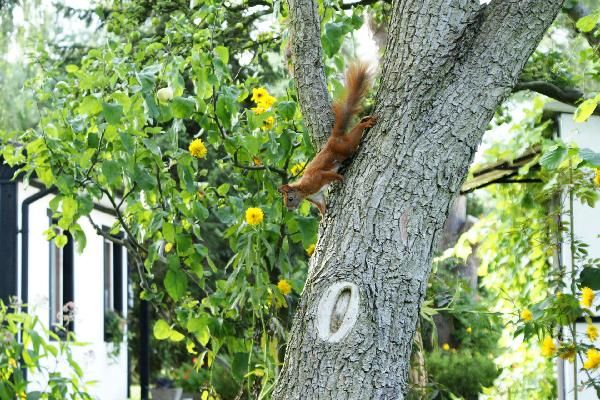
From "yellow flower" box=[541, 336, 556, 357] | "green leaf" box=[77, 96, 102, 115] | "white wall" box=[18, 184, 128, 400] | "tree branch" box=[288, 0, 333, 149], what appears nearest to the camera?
"tree branch" box=[288, 0, 333, 149]

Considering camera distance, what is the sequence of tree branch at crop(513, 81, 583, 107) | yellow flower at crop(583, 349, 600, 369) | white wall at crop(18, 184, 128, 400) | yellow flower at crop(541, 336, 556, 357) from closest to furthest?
1. yellow flower at crop(583, 349, 600, 369)
2. yellow flower at crop(541, 336, 556, 357)
3. tree branch at crop(513, 81, 583, 107)
4. white wall at crop(18, 184, 128, 400)

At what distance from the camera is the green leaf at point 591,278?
4.40 m

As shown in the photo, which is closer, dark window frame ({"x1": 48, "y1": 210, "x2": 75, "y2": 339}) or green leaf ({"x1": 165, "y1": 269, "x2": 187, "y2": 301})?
green leaf ({"x1": 165, "y1": 269, "x2": 187, "y2": 301})

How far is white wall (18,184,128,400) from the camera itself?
7996mm

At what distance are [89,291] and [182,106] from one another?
255 inches

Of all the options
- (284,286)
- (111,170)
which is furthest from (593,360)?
(111,170)

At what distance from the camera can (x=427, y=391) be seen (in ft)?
14.6

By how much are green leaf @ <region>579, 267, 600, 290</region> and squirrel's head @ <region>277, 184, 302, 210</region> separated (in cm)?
158

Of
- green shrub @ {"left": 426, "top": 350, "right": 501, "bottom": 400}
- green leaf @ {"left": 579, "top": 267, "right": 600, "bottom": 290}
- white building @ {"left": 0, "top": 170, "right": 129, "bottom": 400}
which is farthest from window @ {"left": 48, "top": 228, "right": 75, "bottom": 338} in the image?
green leaf @ {"left": 579, "top": 267, "right": 600, "bottom": 290}

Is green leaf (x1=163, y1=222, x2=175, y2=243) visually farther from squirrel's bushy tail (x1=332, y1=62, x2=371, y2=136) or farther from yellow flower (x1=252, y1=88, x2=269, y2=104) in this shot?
squirrel's bushy tail (x1=332, y1=62, x2=371, y2=136)

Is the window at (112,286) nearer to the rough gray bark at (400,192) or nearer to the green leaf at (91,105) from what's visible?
the green leaf at (91,105)

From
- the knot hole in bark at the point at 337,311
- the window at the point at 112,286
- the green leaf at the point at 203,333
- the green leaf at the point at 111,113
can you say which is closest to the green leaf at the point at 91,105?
the green leaf at the point at 111,113

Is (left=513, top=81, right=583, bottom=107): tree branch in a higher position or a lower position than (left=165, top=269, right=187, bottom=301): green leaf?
higher

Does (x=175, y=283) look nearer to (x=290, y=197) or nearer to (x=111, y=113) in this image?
(x=290, y=197)
